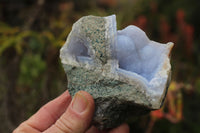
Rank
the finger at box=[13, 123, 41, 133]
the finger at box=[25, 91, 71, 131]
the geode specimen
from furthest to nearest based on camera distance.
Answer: the finger at box=[25, 91, 71, 131], the finger at box=[13, 123, 41, 133], the geode specimen

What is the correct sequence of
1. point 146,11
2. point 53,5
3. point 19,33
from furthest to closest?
point 146,11
point 53,5
point 19,33

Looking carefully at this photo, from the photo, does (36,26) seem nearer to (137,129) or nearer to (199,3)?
(137,129)

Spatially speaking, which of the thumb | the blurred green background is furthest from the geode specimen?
the blurred green background

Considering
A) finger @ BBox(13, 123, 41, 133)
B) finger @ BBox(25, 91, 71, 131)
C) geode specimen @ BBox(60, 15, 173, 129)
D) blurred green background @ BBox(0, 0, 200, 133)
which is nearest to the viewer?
geode specimen @ BBox(60, 15, 173, 129)

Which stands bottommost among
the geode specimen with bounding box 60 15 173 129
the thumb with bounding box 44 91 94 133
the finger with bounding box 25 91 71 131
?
the finger with bounding box 25 91 71 131

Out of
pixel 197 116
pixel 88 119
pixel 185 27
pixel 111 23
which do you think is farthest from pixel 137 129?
pixel 185 27

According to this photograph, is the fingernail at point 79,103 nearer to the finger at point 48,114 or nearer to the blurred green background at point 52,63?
the finger at point 48,114

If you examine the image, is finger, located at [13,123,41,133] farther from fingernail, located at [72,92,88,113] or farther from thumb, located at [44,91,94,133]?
fingernail, located at [72,92,88,113]

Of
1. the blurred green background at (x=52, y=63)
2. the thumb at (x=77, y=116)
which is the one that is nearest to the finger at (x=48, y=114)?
the thumb at (x=77, y=116)
